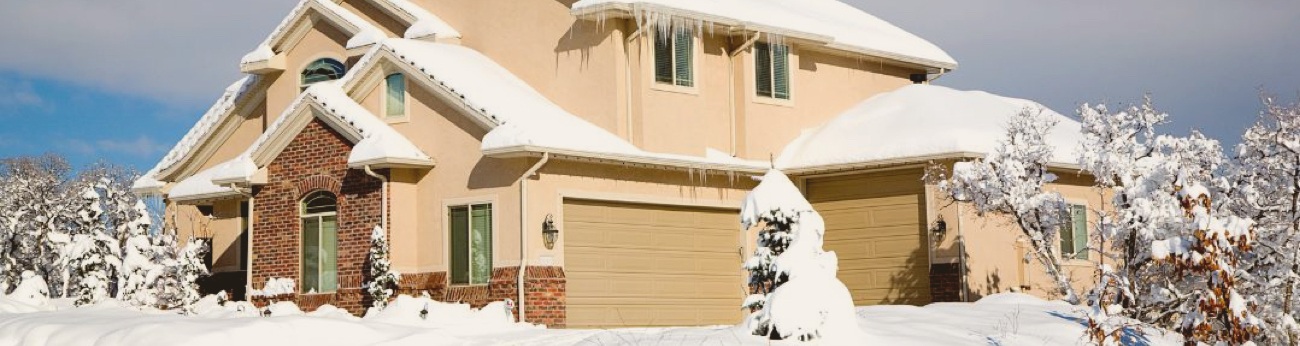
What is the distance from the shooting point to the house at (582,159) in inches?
813

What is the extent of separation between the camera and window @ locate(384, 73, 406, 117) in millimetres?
21672

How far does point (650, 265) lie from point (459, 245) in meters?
2.78

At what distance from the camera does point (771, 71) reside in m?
23.9

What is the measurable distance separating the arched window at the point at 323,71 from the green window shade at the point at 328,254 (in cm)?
336

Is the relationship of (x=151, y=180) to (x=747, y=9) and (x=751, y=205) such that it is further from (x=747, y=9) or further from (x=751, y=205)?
(x=751, y=205)

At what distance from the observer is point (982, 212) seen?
63.1 feet

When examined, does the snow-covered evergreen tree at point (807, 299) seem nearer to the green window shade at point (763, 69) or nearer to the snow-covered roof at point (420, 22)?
the green window shade at point (763, 69)

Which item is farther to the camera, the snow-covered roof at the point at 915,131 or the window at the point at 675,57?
the window at the point at 675,57

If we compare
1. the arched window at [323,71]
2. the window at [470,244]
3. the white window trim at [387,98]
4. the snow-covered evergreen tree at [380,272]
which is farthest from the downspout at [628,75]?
the arched window at [323,71]

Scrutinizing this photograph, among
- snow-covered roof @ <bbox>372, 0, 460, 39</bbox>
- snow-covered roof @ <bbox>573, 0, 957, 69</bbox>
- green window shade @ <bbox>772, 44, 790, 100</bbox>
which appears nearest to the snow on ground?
snow-covered roof @ <bbox>573, 0, 957, 69</bbox>

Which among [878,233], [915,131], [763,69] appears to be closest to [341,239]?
[763,69]

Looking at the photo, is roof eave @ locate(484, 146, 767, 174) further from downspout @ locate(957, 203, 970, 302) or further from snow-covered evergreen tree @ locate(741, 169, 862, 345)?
snow-covered evergreen tree @ locate(741, 169, 862, 345)

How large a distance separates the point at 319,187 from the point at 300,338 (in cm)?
885

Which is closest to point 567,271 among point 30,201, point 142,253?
point 142,253
